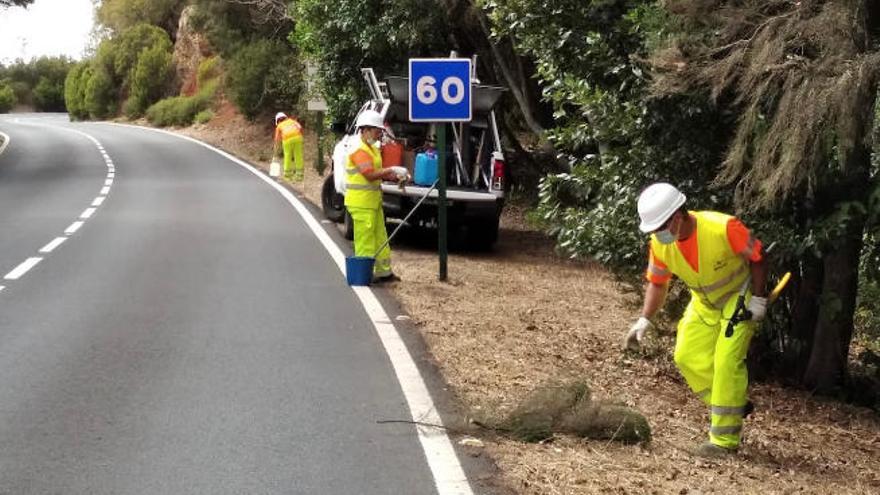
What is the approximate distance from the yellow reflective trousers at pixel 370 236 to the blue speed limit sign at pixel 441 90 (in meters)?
1.12

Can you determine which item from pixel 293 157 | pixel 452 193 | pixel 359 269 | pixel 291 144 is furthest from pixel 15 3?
pixel 359 269

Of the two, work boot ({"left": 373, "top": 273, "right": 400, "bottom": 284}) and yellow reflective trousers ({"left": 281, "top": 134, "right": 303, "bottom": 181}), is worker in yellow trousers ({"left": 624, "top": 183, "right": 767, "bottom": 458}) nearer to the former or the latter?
work boot ({"left": 373, "top": 273, "right": 400, "bottom": 284})

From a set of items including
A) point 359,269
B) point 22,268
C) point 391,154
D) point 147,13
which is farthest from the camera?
point 147,13

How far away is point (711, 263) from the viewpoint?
6199 mm

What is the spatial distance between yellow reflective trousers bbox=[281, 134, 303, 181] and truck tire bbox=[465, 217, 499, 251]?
1031cm

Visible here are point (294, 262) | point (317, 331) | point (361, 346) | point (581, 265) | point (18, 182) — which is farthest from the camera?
point (18, 182)

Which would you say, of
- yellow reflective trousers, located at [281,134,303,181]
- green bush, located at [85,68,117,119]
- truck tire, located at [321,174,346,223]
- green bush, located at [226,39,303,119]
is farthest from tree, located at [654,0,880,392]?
green bush, located at [85,68,117,119]

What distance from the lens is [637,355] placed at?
30.3ft

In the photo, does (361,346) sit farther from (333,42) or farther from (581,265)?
(333,42)

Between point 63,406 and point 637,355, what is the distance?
466 centimetres

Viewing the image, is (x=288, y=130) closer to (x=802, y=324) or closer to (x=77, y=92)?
(x=802, y=324)

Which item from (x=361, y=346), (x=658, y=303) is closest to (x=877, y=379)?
(x=658, y=303)

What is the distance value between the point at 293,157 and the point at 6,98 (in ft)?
250

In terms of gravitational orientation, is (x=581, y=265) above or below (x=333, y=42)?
below
